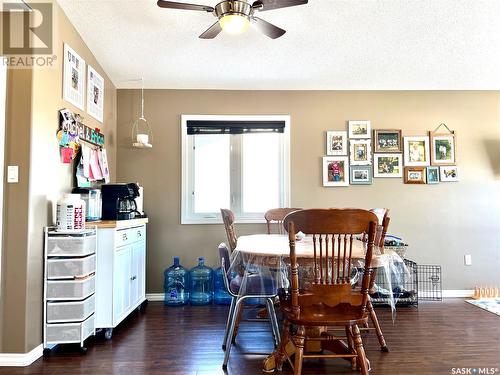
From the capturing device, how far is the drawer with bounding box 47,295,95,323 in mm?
2203

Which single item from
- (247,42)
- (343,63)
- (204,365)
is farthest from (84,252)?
(343,63)

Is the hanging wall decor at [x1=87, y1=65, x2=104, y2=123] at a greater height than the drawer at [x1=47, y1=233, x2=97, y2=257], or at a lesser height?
greater

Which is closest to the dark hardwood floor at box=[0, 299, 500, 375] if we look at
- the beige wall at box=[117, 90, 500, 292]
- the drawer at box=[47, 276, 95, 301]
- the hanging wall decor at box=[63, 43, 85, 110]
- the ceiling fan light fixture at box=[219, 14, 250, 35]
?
the drawer at box=[47, 276, 95, 301]

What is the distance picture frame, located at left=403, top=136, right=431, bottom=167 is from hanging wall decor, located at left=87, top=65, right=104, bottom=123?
11.3ft

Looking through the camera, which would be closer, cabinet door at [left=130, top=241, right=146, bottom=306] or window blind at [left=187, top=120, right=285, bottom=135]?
cabinet door at [left=130, top=241, right=146, bottom=306]

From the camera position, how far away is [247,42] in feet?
9.41

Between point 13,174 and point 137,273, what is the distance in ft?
4.70

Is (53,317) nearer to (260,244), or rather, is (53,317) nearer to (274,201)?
(260,244)

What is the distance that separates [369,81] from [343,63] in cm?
61

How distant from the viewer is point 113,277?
253cm

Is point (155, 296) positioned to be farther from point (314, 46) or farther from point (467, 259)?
point (467, 259)

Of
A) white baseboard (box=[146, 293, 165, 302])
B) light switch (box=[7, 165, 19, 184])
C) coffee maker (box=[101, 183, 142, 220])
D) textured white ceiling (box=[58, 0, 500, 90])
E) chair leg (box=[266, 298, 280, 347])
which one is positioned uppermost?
textured white ceiling (box=[58, 0, 500, 90])

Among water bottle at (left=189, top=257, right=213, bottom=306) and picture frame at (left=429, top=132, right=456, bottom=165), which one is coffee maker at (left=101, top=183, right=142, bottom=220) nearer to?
water bottle at (left=189, top=257, right=213, bottom=306)

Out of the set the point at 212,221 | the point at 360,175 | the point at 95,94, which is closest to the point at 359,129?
the point at 360,175
